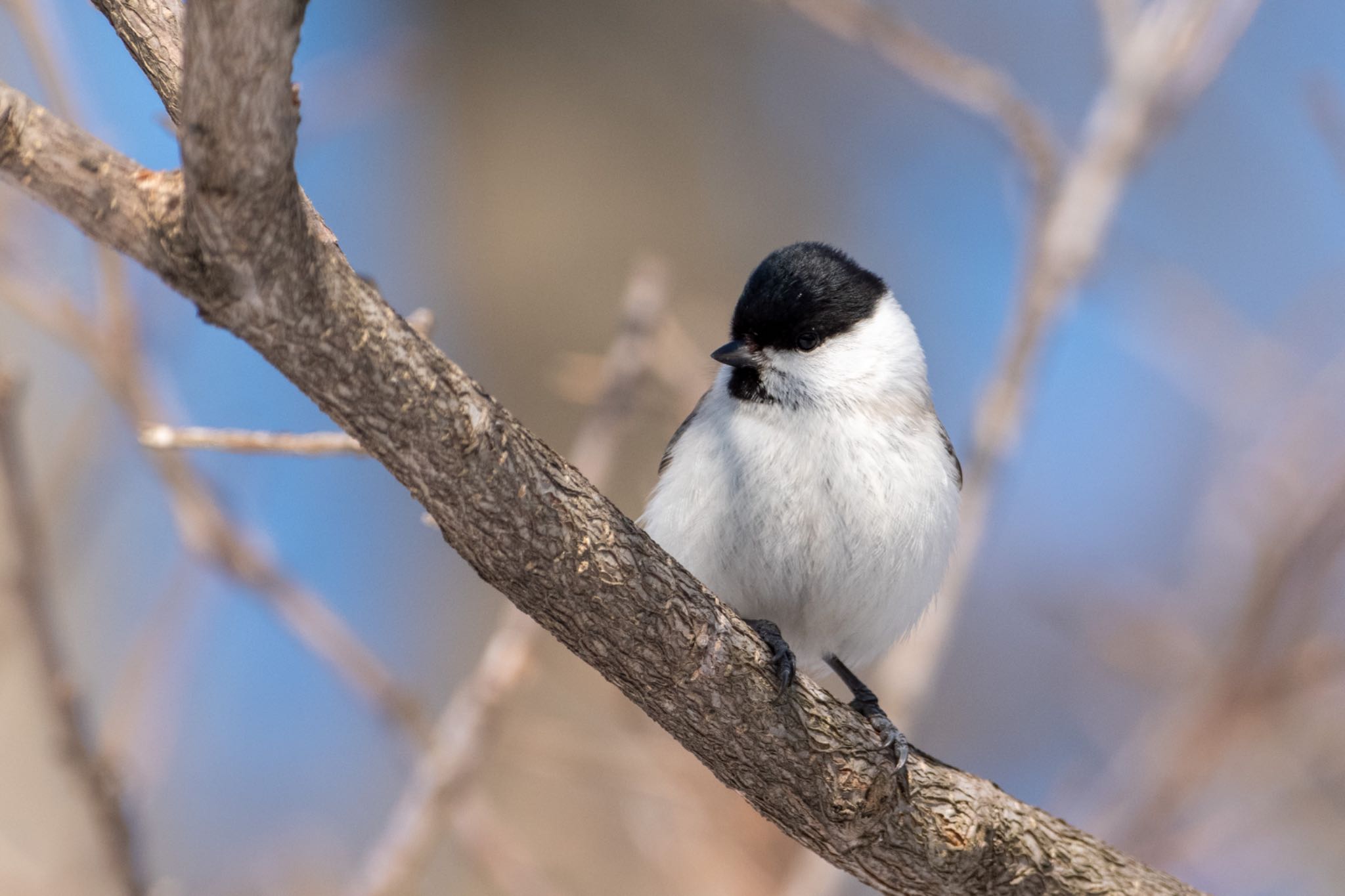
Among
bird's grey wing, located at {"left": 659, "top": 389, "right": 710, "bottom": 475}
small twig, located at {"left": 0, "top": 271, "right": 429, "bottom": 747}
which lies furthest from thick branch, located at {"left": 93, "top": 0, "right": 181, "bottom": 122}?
bird's grey wing, located at {"left": 659, "top": 389, "right": 710, "bottom": 475}

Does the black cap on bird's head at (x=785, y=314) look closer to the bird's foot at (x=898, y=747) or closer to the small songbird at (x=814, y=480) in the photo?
the small songbird at (x=814, y=480)

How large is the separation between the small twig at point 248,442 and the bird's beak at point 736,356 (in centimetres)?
99

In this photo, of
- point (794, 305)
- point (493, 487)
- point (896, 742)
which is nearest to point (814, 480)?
point (794, 305)

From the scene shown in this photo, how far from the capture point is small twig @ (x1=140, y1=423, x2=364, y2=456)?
1971mm

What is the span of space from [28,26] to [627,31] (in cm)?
348

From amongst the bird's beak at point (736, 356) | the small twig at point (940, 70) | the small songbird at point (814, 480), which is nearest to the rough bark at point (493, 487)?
the small songbird at point (814, 480)

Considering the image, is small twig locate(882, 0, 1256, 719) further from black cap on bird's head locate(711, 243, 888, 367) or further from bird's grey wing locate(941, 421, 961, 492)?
black cap on bird's head locate(711, 243, 888, 367)

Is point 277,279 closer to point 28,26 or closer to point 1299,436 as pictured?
point 28,26

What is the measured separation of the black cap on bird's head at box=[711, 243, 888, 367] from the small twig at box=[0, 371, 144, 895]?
4.91 feet

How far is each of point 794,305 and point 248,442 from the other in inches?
55.7

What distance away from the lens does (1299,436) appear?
396 centimetres

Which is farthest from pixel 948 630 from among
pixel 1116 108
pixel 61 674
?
pixel 61 674

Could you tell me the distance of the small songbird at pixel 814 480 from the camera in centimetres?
258

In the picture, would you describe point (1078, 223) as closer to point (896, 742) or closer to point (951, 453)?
point (951, 453)
